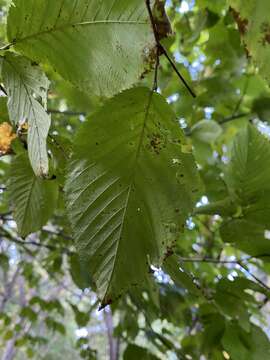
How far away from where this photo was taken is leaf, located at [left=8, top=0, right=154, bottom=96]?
0.30m

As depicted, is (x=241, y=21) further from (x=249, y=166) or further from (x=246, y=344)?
(x=246, y=344)

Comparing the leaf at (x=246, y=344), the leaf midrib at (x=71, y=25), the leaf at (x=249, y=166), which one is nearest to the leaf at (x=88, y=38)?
the leaf midrib at (x=71, y=25)

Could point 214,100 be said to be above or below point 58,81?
below

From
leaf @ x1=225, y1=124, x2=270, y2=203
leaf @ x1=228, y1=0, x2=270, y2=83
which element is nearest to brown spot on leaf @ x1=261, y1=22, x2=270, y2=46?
leaf @ x1=228, y1=0, x2=270, y2=83

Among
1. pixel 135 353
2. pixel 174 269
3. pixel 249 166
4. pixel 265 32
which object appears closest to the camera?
pixel 265 32

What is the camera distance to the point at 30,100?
12.4 inches

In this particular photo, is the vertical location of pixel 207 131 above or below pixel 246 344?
above

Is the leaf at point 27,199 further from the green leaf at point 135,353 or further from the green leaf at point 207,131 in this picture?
the green leaf at point 207,131

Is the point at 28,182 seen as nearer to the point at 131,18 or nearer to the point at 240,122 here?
the point at 131,18

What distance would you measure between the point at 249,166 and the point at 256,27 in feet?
0.92

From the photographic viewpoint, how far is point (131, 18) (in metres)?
0.29

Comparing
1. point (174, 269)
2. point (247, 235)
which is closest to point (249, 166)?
point (247, 235)

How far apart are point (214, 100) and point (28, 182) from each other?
0.48 metres

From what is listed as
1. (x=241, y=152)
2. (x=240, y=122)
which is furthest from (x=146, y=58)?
(x=240, y=122)
